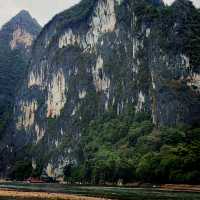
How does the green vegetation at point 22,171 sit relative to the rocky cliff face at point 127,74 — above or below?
below

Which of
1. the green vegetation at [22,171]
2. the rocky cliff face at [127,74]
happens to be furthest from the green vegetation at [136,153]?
the green vegetation at [22,171]

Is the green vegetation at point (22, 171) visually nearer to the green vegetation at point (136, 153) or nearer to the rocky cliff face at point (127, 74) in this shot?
the rocky cliff face at point (127, 74)

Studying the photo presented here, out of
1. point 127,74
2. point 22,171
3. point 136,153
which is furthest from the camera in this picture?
point 22,171

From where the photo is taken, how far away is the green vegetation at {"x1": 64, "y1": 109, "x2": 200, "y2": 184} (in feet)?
330

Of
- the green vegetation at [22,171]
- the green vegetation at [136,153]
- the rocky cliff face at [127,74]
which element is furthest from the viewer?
the green vegetation at [22,171]

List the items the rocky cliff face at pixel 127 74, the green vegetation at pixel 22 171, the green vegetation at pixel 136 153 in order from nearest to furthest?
the green vegetation at pixel 136 153, the rocky cliff face at pixel 127 74, the green vegetation at pixel 22 171

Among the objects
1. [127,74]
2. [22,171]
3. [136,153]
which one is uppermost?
[127,74]

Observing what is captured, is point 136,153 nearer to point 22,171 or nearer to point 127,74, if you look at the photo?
point 127,74

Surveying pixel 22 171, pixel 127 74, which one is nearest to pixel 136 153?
pixel 127 74

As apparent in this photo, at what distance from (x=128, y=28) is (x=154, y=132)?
182ft

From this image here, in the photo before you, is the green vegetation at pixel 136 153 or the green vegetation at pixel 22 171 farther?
the green vegetation at pixel 22 171

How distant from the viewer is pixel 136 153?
12594 cm

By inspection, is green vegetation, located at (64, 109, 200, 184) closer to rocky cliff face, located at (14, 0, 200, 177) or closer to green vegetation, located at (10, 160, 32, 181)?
rocky cliff face, located at (14, 0, 200, 177)

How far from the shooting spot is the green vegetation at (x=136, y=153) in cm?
10062
